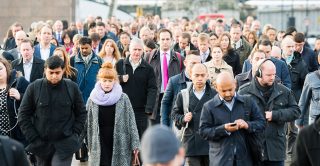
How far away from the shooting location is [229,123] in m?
9.86

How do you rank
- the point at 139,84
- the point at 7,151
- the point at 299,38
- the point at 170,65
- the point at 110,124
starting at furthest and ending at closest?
the point at 299,38 → the point at 170,65 → the point at 139,84 → the point at 110,124 → the point at 7,151

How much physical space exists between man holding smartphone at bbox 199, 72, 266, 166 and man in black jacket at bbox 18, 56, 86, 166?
151 cm

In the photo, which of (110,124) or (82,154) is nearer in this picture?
(110,124)

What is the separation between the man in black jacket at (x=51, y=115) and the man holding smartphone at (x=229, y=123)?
151cm

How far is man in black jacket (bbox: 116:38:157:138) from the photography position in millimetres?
13727

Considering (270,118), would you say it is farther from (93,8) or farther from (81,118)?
(93,8)

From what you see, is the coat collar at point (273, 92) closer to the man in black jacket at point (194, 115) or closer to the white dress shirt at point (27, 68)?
the man in black jacket at point (194, 115)

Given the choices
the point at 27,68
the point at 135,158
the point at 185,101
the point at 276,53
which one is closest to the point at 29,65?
the point at 27,68

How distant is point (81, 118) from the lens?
35.0 ft

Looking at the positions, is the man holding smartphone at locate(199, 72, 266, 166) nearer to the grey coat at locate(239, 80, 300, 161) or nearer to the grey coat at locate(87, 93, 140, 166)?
the grey coat at locate(239, 80, 300, 161)

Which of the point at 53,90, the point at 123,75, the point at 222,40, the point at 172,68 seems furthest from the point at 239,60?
the point at 53,90

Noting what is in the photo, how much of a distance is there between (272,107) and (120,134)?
5.77 ft

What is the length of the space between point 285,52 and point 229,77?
6.33m

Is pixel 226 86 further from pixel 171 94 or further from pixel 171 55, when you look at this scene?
pixel 171 55
